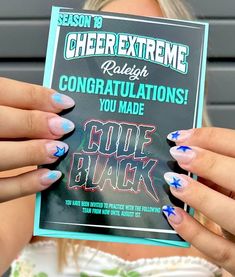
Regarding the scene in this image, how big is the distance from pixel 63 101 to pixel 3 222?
0.31m

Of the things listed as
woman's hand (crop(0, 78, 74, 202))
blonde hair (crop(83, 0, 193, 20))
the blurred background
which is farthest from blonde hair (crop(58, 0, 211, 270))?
woman's hand (crop(0, 78, 74, 202))

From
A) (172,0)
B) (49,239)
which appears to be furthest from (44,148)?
(172,0)

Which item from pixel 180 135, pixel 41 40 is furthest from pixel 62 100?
pixel 41 40

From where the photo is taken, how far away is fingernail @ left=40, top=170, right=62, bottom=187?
1.81 ft

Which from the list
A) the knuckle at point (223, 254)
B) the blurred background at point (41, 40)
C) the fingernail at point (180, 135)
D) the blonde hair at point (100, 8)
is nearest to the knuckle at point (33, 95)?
the fingernail at point (180, 135)

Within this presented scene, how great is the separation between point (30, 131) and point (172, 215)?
21 centimetres

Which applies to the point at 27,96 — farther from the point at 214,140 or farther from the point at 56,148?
the point at 214,140

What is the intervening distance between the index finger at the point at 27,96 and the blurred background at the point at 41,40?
A: 66 centimetres

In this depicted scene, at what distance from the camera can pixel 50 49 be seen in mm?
587

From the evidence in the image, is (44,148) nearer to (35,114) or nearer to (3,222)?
(35,114)

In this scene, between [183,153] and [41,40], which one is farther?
[41,40]

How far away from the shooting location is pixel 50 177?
0.56m

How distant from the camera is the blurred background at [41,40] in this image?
3.84 feet

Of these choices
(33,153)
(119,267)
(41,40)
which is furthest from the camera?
(41,40)
